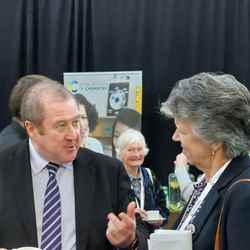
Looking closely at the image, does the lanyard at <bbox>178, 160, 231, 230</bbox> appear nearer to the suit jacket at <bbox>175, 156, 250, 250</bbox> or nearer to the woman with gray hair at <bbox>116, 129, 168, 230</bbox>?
the suit jacket at <bbox>175, 156, 250, 250</bbox>

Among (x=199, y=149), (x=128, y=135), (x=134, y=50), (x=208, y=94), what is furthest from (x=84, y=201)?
(x=134, y=50)

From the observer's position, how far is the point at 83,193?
1770mm

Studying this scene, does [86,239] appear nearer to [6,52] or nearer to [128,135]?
[128,135]

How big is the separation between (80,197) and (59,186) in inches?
3.4

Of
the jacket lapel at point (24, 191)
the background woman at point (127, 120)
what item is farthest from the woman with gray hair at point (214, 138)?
the background woman at point (127, 120)

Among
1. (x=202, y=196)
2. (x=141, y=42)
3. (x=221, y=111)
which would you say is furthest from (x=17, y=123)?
(x=141, y=42)

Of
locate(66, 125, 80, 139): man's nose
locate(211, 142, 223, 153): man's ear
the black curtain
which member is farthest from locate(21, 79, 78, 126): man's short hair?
the black curtain

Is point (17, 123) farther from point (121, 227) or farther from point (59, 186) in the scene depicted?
point (121, 227)

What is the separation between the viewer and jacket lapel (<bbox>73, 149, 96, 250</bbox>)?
5.63ft

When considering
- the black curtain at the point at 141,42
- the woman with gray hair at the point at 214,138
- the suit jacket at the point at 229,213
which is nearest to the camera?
the suit jacket at the point at 229,213

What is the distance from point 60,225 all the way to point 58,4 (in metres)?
4.02

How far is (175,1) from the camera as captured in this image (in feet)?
17.3

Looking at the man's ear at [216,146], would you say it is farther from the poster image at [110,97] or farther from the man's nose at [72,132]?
the poster image at [110,97]

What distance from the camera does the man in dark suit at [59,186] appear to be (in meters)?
1.71
